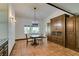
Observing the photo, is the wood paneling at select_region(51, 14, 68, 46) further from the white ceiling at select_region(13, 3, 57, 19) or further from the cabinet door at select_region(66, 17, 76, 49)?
the white ceiling at select_region(13, 3, 57, 19)

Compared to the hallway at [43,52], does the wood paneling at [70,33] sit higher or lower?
higher

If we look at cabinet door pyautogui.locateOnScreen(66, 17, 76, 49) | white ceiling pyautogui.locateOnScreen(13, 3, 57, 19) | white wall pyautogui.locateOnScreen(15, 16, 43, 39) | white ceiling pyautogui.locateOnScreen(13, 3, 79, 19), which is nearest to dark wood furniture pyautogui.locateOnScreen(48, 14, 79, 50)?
cabinet door pyautogui.locateOnScreen(66, 17, 76, 49)

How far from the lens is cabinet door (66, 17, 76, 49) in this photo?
5125 millimetres

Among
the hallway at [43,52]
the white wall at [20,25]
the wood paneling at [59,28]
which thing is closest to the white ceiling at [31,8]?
the wood paneling at [59,28]

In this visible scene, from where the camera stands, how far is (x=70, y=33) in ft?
17.7

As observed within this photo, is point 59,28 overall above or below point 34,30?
above

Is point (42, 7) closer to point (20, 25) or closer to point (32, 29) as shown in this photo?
point (20, 25)

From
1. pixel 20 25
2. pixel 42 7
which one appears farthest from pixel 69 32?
pixel 20 25

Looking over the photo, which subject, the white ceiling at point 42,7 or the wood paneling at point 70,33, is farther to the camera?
the wood paneling at point 70,33

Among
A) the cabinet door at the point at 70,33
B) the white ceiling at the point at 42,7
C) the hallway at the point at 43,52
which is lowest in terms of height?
the hallway at the point at 43,52

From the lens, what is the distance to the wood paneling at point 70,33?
511cm

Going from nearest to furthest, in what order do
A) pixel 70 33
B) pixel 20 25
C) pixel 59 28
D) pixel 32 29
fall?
pixel 70 33 < pixel 59 28 < pixel 20 25 < pixel 32 29

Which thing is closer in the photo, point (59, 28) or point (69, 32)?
point (69, 32)

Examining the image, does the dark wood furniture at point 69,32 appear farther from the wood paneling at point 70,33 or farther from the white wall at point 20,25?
the white wall at point 20,25
